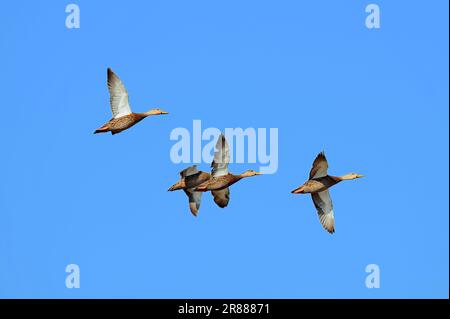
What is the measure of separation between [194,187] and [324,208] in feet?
13.5

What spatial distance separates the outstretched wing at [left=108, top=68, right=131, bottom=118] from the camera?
4019 centimetres

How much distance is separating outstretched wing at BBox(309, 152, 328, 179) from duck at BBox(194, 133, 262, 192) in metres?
1.70

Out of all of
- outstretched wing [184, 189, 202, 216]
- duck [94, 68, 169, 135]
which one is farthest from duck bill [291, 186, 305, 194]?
duck [94, 68, 169, 135]

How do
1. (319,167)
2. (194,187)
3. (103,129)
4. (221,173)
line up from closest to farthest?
(319,167) < (221,173) < (103,129) < (194,187)

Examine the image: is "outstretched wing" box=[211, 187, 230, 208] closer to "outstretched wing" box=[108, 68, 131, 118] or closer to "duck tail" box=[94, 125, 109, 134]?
"outstretched wing" box=[108, 68, 131, 118]

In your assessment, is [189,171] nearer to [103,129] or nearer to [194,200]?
[194,200]

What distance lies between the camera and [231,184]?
3900cm

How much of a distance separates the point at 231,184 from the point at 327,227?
3.30m

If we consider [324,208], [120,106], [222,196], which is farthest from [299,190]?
[120,106]

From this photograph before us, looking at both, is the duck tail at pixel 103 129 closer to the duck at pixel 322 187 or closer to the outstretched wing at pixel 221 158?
the outstretched wing at pixel 221 158

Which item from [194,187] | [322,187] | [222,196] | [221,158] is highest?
[221,158]

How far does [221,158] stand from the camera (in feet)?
126
